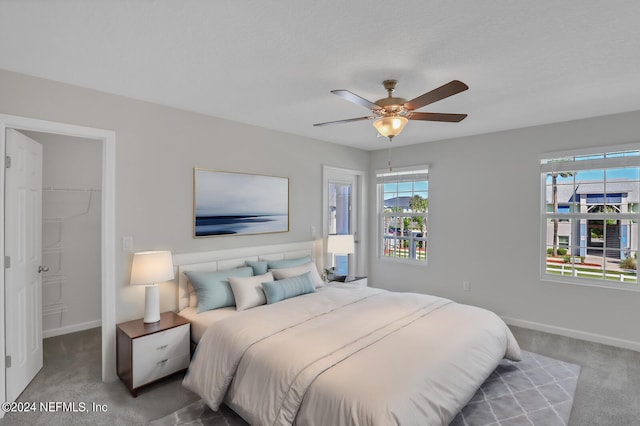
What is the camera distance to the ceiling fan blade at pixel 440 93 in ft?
6.31

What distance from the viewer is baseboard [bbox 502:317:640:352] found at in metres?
3.54

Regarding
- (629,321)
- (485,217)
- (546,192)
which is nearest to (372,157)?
(485,217)

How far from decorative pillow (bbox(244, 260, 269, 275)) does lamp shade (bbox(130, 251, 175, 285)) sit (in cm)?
94

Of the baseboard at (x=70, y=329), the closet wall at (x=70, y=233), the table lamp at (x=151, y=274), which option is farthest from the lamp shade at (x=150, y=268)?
the baseboard at (x=70, y=329)

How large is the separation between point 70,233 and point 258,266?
2.44m

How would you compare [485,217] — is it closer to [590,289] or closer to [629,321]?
[590,289]

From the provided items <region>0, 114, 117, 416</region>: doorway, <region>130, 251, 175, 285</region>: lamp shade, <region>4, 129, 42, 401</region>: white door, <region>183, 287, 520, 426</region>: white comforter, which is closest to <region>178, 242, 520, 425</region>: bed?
<region>183, 287, 520, 426</region>: white comforter

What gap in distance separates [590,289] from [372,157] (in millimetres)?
3379

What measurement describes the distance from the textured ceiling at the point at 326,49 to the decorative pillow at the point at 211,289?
166 cm

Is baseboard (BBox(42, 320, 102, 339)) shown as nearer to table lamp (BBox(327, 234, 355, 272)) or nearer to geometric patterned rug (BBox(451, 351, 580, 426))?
table lamp (BBox(327, 234, 355, 272))

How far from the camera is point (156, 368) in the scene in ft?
9.16

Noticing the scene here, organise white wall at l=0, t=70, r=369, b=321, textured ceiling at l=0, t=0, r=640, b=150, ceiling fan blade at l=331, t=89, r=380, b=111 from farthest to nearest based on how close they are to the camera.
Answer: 1. white wall at l=0, t=70, r=369, b=321
2. ceiling fan blade at l=331, t=89, r=380, b=111
3. textured ceiling at l=0, t=0, r=640, b=150

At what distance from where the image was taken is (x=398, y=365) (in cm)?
200

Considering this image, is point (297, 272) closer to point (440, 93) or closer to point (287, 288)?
point (287, 288)
